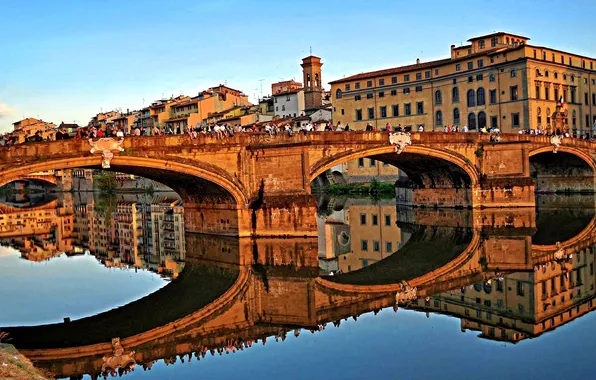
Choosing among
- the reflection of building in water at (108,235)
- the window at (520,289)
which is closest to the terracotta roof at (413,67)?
the reflection of building in water at (108,235)

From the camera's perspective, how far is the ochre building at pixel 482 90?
6081 centimetres

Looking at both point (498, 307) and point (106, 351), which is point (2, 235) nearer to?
point (106, 351)

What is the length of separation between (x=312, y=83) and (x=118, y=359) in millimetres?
72436

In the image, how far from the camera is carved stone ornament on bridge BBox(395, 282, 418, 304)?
20.0m

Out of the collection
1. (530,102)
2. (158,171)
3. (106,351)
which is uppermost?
(530,102)

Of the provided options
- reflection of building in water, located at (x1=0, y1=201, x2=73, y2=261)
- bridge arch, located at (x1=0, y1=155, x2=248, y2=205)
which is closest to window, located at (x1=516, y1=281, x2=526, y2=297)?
bridge arch, located at (x1=0, y1=155, x2=248, y2=205)

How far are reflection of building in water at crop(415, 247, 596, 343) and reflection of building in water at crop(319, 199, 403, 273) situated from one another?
23.1 feet

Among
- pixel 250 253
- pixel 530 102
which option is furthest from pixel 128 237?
pixel 530 102

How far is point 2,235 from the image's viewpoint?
46.0 m

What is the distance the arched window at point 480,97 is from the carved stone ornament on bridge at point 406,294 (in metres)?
46.4

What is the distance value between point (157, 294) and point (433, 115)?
5264 centimetres

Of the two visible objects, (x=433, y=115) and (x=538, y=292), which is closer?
(x=538, y=292)

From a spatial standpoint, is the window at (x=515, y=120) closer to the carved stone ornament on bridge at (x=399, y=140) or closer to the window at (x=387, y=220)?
the window at (x=387, y=220)

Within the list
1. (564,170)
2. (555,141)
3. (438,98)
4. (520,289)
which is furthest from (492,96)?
(520,289)
